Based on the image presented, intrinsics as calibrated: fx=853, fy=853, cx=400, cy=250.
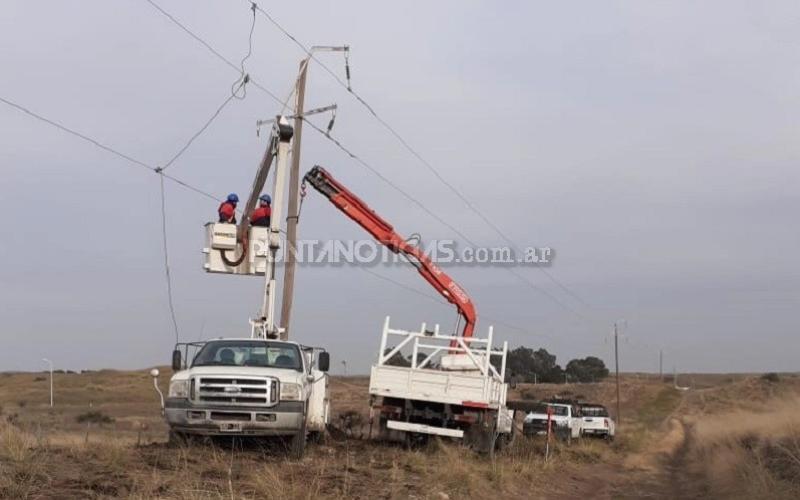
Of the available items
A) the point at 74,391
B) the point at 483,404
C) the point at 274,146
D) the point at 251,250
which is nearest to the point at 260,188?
the point at 274,146

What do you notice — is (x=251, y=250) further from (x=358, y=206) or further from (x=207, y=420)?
(x=207, y=420)

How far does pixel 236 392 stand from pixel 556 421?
20.0 metres

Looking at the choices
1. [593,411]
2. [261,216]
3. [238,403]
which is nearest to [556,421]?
[593,411]

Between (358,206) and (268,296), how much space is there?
4.41 m

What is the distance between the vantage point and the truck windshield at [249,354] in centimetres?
1388

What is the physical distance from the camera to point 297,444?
12.9m

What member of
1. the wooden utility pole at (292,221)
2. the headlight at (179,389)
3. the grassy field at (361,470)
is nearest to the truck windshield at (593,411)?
the grassy field at (361,470)

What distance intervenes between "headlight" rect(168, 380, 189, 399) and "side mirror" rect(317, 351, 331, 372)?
8.36ft

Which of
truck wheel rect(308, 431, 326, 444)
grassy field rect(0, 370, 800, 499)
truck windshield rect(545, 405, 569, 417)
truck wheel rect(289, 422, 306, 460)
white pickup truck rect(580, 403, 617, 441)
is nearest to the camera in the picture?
grassy field rect(0, 370, 800, 499)

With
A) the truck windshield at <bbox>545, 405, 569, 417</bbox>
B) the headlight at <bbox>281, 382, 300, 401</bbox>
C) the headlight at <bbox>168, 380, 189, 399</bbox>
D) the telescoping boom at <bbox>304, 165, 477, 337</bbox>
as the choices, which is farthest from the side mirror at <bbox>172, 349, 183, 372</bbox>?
the truck windshield at <bbox>545, 405, 569, 417</bbox>

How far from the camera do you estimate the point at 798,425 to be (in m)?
23.4

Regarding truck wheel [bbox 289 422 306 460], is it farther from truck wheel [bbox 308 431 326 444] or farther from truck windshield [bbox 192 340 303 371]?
truck wheel [bbox 308 431 326 444]

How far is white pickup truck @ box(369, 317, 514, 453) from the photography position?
17922 millimetres

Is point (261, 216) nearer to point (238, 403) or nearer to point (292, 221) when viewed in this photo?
point (292, 221)
